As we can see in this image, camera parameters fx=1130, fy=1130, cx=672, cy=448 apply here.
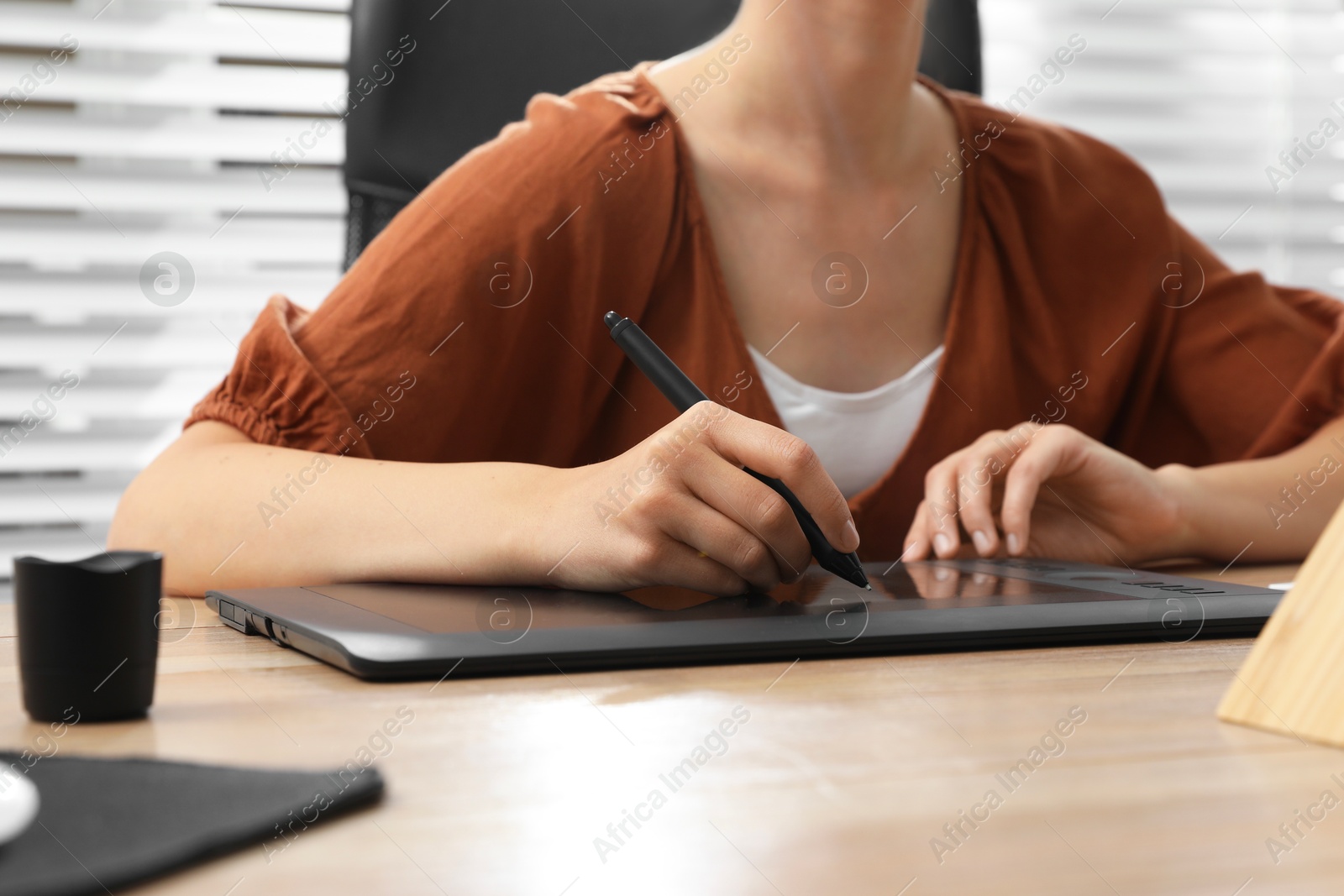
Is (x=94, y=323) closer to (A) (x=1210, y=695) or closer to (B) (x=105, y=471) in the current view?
(B) (x=105, y=471)

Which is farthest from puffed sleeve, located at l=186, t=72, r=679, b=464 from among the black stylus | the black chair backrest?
the black stylus

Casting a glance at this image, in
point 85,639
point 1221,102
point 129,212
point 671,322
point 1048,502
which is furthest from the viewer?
point 1221,102

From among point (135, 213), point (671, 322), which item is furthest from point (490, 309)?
point (135, 213)

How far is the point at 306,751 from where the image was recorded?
0.31m

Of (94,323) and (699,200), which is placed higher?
(699,200)

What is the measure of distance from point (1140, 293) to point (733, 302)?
41 centimetres

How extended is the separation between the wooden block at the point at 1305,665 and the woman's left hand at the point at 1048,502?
0.37 meters

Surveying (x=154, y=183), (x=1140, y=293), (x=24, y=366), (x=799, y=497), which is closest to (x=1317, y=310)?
(x=1140, y=293)

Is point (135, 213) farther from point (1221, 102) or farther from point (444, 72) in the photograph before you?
point (1221, 102)

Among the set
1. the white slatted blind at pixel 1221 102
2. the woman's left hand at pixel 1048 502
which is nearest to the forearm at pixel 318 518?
the woman's left hand at pixel 1048 502

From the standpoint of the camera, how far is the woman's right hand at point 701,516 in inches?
21.0

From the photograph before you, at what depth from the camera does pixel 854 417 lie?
99 cm

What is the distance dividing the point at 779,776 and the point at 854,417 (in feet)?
2.35

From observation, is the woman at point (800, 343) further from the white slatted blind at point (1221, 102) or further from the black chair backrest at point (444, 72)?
the white slatted blind at point (1221, 102)
